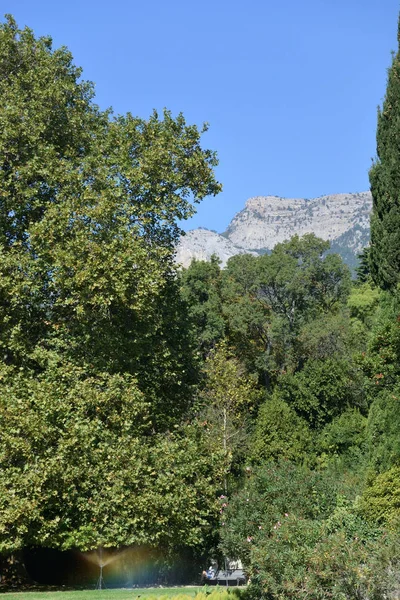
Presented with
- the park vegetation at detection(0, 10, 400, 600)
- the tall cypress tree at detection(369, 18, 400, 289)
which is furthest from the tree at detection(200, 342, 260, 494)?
the tall cypress tree at detection(369, 18, 400, 289)

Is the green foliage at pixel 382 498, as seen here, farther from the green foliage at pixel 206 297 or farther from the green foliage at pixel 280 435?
the green foliage at pixel 206 297

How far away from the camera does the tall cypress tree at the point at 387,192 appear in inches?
763

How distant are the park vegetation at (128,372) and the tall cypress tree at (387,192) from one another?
0.05m

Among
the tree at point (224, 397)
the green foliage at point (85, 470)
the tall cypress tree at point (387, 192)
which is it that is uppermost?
the tall cypress tree at point (387, 192)

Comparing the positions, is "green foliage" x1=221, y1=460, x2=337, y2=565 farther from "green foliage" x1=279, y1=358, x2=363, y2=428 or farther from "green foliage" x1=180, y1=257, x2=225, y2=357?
"green foliage" x1=180, y1=257, x2=225, y2=357

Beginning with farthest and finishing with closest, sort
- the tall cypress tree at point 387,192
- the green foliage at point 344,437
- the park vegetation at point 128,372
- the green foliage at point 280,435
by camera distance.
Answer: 1. the green foliage at point 280,435
2. the green foliage at point 344,437
3. the tall cypress tree at point 387,192
4. the park vegetation at point 128,372

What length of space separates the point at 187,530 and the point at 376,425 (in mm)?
6461

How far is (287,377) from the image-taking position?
37.1 meters

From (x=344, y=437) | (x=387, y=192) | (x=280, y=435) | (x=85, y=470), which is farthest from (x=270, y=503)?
(x=280, y=435)

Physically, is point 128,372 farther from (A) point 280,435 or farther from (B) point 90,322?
(A) point 280,435

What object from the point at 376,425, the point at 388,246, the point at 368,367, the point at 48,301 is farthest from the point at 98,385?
the point at 388,246

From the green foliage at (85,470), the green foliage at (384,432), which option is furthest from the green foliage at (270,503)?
the green foliage at (384,432)

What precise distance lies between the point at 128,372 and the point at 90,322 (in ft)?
4.66

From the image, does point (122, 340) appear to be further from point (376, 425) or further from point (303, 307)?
point (303, 307)
